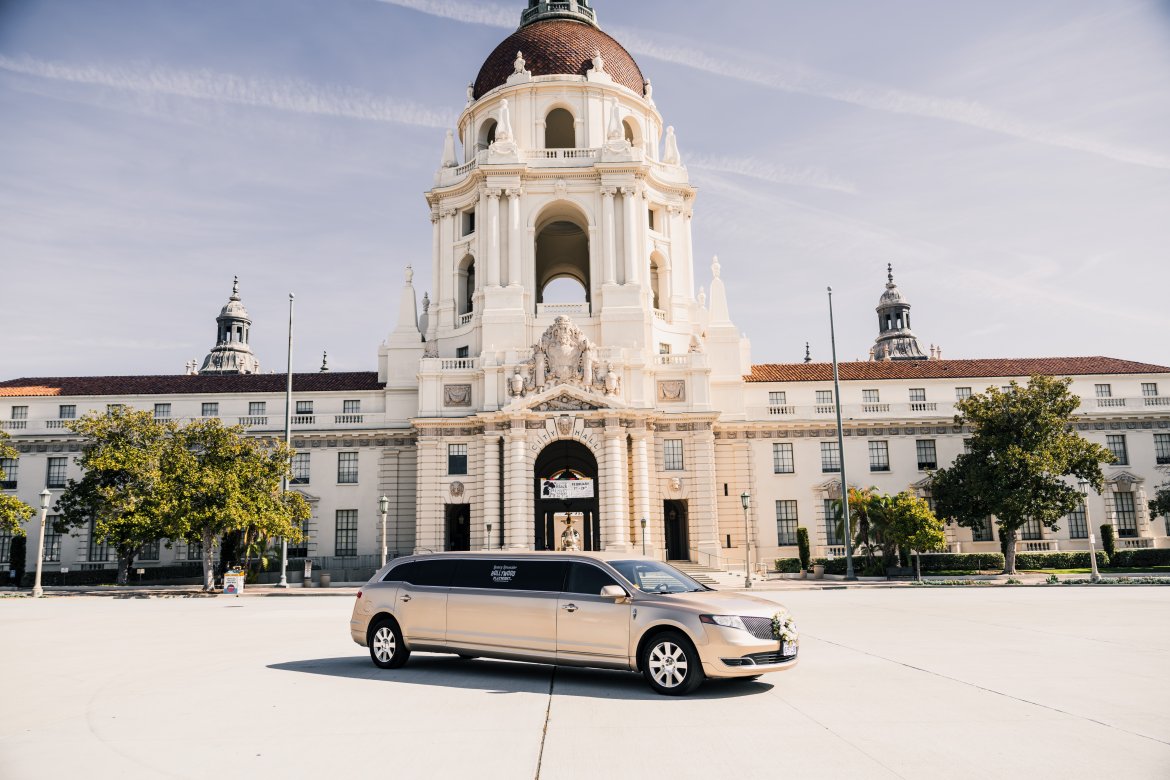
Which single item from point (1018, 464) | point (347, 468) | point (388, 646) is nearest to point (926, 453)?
point (1018, 464)

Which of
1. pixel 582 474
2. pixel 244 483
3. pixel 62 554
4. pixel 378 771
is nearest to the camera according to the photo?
pixel 378 771

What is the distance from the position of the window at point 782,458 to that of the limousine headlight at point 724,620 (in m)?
43.8

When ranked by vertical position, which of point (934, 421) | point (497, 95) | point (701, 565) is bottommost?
point (701, 565)

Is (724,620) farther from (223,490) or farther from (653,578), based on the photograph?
(223,490)

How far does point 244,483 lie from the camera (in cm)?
4297

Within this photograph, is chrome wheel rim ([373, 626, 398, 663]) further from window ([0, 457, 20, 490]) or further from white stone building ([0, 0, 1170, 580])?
window ([0, 457, 20, 490])

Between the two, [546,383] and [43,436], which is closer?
[546,383]

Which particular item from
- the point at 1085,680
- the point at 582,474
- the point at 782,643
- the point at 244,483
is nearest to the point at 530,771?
the point at 782,643

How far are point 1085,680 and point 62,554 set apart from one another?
190ft

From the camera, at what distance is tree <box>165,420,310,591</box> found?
40969 mm

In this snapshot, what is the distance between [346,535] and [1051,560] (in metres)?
43.3

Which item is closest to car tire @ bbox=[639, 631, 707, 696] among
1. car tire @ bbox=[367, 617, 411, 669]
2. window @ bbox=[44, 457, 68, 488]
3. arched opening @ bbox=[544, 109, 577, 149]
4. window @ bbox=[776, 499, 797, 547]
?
car tire @ bbox=[367, 617, 411, 669]

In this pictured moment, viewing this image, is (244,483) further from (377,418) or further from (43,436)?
(43,436)

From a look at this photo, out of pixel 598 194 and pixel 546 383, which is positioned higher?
pixel 598 194
